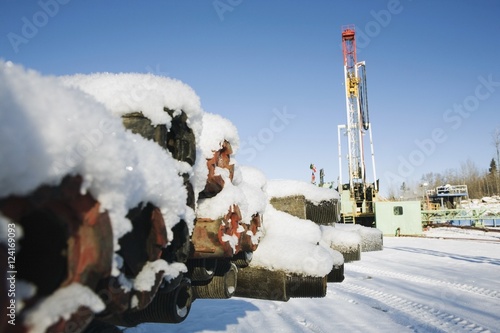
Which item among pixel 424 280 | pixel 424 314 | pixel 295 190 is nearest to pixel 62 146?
pixel 295 190

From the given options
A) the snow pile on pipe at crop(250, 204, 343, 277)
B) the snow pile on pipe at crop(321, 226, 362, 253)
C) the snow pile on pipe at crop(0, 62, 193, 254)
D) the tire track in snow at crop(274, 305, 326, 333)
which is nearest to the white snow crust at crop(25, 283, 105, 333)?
the snow pile on pipe at crop(0, 62, 193, 254)

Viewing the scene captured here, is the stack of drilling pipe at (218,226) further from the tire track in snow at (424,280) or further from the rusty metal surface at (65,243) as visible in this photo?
the tire track in snow at (424,280)

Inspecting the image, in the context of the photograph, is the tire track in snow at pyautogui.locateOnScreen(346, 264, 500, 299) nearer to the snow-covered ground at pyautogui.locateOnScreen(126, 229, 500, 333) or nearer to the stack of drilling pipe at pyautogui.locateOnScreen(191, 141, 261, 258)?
the snow-covered ground at pyautogui.locateOnScreen(126, 229, 500, 333)

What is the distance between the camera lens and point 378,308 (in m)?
5.99

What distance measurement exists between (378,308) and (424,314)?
2.29 ft

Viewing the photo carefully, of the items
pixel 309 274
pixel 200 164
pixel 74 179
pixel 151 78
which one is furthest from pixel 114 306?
pixel 309 274

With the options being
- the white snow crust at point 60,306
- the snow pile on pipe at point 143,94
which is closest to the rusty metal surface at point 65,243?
the white snow crust at point 60,306

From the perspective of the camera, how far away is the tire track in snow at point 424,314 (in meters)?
4.94

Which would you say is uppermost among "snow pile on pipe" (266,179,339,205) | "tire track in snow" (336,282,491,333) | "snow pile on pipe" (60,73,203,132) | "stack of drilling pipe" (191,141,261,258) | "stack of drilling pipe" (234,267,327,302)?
"snow pile on pipe" (60,73,203,132)

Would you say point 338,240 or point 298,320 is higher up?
point 338,240

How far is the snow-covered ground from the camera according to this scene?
474 cm

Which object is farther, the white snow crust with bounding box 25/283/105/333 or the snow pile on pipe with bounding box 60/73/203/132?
the snow pile on pipe with bounding box 60/73/203/132

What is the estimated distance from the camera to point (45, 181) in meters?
0.73

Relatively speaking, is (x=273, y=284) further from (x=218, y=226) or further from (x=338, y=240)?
→ (x=338, y=240)
